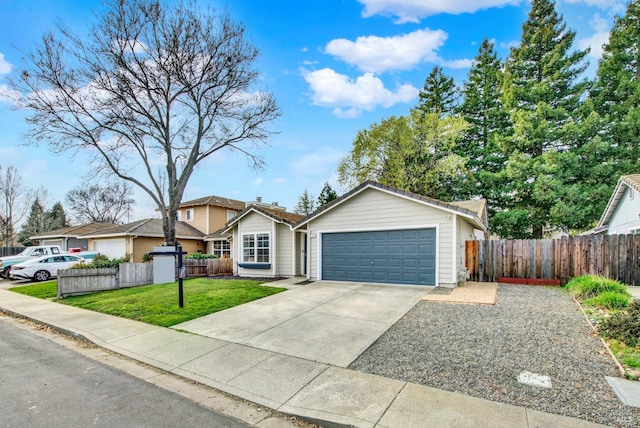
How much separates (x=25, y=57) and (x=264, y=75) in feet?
35.7

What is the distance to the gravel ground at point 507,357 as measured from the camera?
361 cm

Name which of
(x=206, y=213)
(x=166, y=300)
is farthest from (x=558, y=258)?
(x=206, y=213)

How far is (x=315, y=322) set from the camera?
7086 millimetres

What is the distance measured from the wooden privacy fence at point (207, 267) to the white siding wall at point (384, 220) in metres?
6.63

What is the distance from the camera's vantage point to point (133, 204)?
46844mm

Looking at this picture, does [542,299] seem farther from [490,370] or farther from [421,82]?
[421,82]

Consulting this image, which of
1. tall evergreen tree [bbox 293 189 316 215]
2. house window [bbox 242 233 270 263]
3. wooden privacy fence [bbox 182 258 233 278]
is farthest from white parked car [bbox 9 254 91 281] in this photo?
→ tall evergreen tree [bbox 293 189 316 215]

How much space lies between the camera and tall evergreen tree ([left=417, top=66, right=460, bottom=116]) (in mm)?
32031

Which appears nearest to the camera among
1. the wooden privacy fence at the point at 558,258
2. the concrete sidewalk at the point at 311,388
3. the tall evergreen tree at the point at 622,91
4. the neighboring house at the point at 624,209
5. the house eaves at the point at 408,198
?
the concrete sidewalk at the point at 311,388

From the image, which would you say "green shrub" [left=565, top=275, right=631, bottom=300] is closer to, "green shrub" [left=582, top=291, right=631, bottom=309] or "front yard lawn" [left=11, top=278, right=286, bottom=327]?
"green shrub" [left=582, top=291, right=631, bottom=309]

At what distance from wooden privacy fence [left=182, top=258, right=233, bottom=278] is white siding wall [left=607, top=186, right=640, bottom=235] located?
19.5 metres

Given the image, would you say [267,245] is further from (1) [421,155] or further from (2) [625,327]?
(1) [421,155]

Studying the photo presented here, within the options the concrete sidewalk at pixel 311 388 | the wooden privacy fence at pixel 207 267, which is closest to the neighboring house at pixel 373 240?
the wooden privacy fence at pixel 207 267

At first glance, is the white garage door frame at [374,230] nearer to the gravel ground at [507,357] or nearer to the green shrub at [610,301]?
the gravel ground at [507,357]
